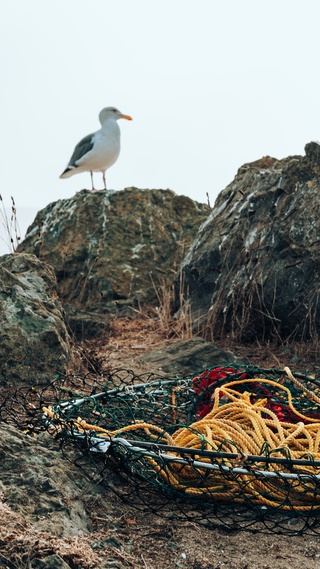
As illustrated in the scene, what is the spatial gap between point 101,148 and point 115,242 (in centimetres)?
257

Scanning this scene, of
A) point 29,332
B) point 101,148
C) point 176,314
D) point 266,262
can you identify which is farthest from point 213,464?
point 101,148

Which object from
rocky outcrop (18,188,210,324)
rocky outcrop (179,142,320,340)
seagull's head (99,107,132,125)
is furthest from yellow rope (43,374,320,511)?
seagull's head (99,107,132,125)

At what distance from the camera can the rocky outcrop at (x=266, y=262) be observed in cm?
776

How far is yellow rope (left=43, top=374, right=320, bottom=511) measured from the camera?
3.88m

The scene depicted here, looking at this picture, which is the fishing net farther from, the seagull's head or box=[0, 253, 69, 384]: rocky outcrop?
the seagull's head

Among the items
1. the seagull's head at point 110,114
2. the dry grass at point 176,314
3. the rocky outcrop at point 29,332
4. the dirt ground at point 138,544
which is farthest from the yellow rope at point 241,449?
the seagull's head at point 110,114

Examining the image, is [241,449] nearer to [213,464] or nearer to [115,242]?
[213,464]

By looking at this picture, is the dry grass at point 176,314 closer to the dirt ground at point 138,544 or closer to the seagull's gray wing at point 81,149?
the seagull's gray wing at point 81,149

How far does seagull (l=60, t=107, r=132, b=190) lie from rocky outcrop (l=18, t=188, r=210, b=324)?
142cm

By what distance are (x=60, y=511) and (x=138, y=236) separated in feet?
24.8

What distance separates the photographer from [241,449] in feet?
13.6

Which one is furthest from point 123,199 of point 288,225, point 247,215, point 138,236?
point 288,225

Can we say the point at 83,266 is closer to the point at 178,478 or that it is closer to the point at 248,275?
the point at 248,275

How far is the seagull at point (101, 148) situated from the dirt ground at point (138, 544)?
920 cm
